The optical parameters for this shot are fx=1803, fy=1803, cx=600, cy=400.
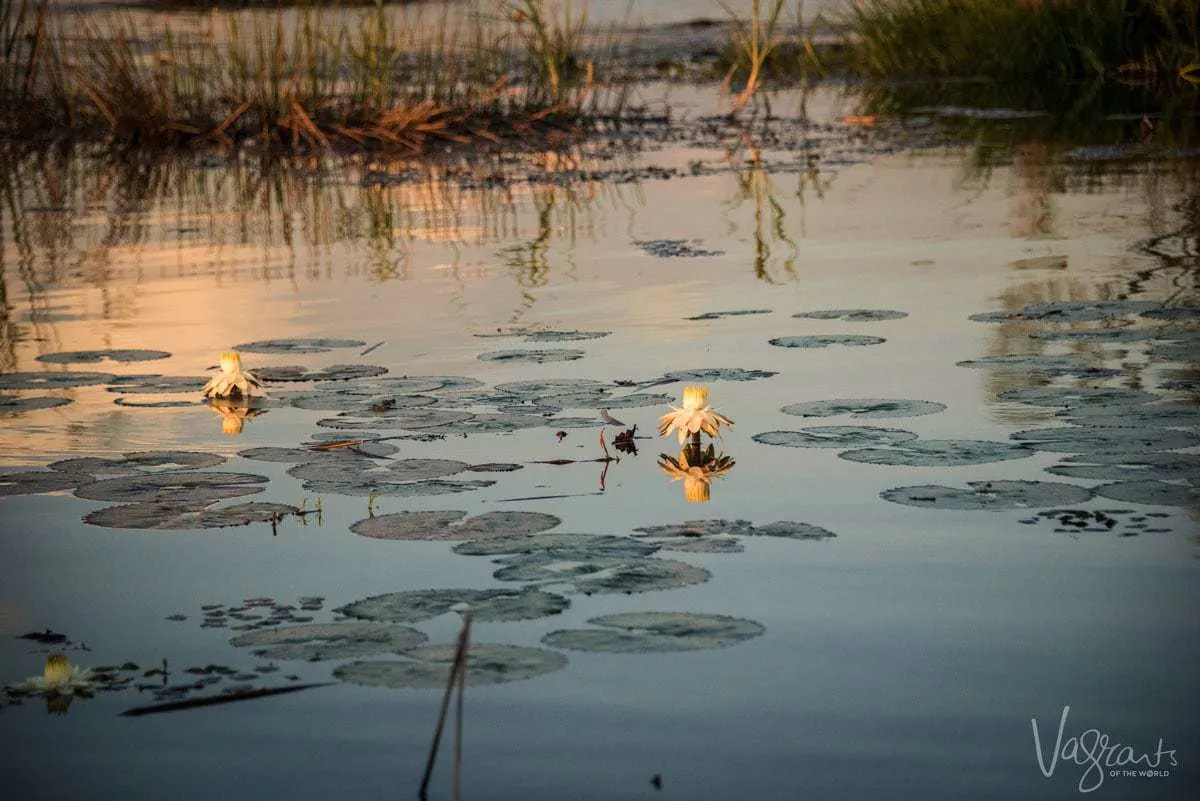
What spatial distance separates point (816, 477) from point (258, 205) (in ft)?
22.7

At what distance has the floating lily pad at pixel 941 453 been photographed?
407cm

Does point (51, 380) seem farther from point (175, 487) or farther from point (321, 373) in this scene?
point (175, 487)

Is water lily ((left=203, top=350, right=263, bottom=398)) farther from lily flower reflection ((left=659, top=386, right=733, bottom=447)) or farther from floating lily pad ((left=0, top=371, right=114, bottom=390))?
lily flower reflection ((left=659, top=386, right=733, bottom=447))

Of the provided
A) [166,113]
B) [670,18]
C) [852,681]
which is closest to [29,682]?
[852,681]

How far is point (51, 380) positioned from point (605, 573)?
2729 mm

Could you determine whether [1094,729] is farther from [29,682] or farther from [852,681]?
[29,682]

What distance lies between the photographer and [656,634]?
9.86 ft

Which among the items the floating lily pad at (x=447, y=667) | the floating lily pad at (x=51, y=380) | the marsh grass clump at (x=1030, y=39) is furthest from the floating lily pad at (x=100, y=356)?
the marsh grass clump at (x=1030, y=39)

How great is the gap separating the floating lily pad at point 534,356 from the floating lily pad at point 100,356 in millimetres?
1091

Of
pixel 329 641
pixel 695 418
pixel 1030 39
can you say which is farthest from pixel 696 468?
pixel 1030 39

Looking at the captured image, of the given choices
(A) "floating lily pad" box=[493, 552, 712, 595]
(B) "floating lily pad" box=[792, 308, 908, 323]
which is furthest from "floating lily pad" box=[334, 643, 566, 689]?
(B) "floating lily pad" box=[792, 308, 908, 323]

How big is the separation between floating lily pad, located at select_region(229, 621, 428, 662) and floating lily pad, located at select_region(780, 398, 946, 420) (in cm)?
183

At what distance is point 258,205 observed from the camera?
10406 millimetres

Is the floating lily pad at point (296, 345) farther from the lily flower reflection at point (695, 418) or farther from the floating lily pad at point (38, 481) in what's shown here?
the lily flower reflection at point (695, 418)
